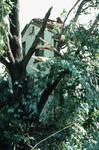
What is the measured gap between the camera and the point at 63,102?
610 inches

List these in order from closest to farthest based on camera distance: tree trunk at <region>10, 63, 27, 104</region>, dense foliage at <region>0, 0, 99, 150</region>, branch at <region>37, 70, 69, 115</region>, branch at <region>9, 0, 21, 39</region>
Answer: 1. dense foliage at <region>0, 0, 99, 150</region>
2. branch at <region>37, 70, 69, 115</region>
3. tree trunk at <region>10, 63, 27, 104</region>
4. branch at <region>9, 0, 21, 39</region>

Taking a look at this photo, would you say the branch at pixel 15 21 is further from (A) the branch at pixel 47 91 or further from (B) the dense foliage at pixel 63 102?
(A) the branch at pixel 47 91

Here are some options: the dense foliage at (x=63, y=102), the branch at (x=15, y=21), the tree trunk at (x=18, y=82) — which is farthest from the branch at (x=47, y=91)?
the branch at (x=15, y=21)

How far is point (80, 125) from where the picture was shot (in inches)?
566

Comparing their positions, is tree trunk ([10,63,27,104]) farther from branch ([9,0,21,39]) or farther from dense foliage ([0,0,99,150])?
branch ([9,0,21,39])

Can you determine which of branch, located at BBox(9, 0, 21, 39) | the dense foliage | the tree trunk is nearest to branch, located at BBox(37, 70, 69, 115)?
the dense foliage

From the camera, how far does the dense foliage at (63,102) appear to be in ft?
47.0

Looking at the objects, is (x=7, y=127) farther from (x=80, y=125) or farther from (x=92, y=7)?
(x=92, y=7)

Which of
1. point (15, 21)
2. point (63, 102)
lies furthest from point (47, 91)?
point (15, 21)

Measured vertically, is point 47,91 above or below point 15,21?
below

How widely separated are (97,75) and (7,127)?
349 cm

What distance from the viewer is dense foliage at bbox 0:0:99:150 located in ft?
47.0

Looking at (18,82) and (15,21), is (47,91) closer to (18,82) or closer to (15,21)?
(18,82)

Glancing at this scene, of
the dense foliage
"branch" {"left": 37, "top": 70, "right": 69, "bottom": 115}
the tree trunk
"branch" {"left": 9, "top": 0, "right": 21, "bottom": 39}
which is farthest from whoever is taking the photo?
"branch" {"left": 9, "top": 0, "right": 21, "bottom": 39}
